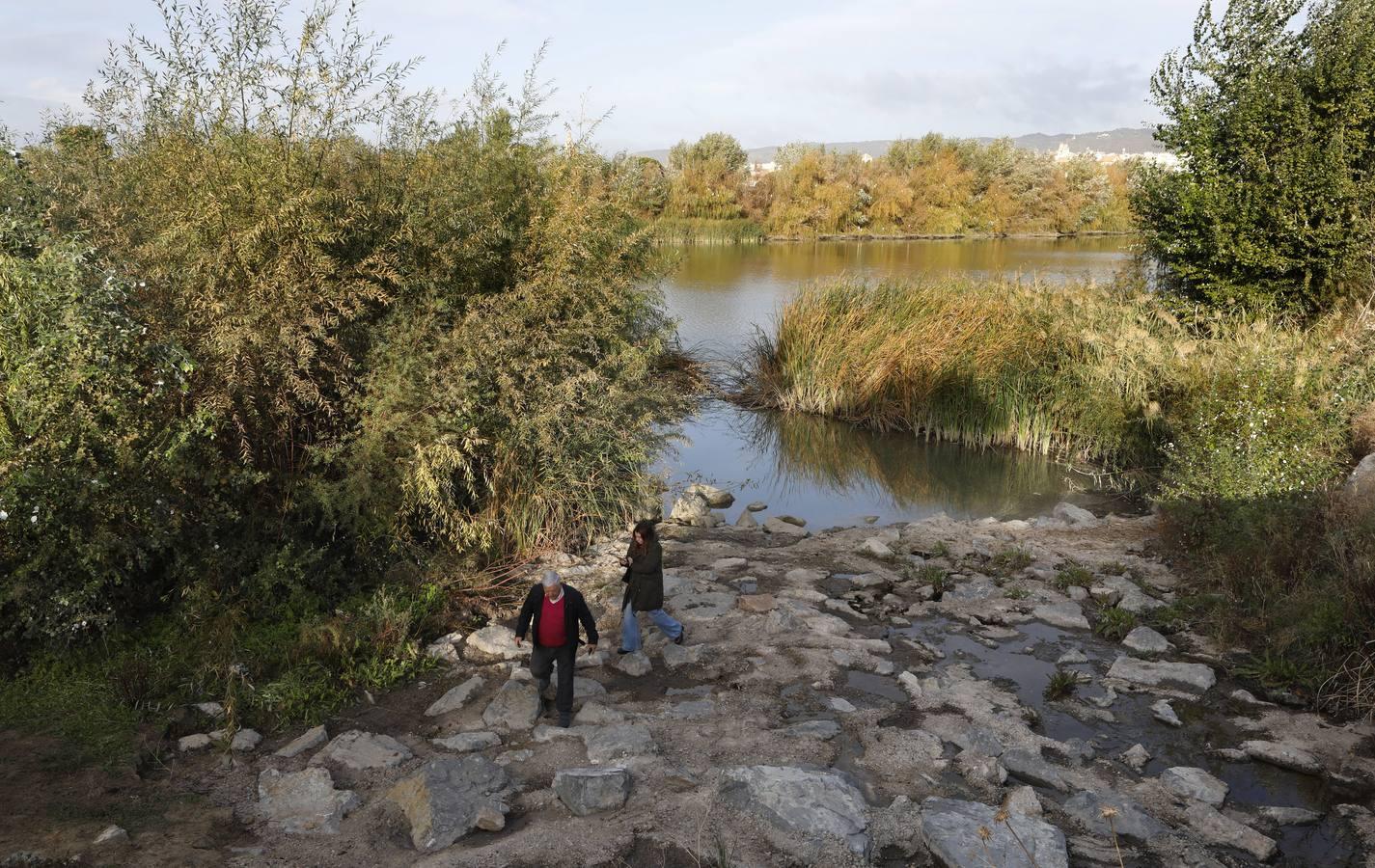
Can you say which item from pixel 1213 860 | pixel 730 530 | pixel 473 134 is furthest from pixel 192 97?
pixel 1213 860

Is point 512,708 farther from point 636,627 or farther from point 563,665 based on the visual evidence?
point 636,627

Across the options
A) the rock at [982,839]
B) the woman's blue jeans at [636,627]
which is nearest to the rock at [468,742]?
the woman's blue jeans at [636,627]

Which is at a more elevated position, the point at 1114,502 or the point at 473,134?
the point at 473,134

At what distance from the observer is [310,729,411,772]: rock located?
4.91 meters

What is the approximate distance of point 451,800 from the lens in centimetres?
436

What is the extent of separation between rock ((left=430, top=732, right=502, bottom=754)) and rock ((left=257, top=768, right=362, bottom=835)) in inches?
26.2

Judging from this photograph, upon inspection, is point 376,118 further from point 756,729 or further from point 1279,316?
point 1279,316

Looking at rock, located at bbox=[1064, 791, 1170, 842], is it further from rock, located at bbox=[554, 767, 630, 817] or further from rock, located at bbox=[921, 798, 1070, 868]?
rock, located at bbox=[554, 767, 630, 817]

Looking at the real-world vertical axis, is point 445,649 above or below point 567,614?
below

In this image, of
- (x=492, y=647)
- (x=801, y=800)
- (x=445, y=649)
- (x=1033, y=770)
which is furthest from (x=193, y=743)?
(x=1033, y=770)

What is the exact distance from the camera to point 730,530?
995 centimetres

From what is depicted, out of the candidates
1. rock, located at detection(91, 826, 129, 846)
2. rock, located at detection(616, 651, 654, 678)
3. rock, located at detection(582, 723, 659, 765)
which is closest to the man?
rock, located at detection(582, 723, 659, 765)

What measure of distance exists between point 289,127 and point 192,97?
942 mm

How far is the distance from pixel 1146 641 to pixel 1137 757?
1.78 meters
